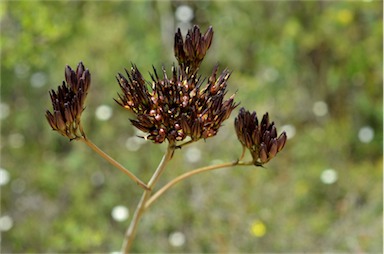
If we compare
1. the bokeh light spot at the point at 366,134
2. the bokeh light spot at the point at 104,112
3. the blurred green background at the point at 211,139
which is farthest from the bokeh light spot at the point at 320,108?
the bokeh light spot at the point at 104,112

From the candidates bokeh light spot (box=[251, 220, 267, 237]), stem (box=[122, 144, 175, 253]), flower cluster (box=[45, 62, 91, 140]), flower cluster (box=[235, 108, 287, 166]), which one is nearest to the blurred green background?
bokeh light spot (box=[251, 220, 267, 237])

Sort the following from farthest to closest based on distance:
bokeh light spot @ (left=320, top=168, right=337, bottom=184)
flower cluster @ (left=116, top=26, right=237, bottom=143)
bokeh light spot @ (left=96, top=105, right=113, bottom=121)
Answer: bokeh light spot @ (left=96, top=105, right=113, bottom=121)
bokeh light spot @ (left=320, top=168, right=337, bottom=184)
flower cluster @ (left=116, top=26, right=237, bottom=143)

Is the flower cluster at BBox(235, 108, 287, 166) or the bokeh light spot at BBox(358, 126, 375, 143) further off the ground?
the bokeh light spot at BBox(358, 126, 375, 143)

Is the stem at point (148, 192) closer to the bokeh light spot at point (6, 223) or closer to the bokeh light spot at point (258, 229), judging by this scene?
the bokeh light spot at point (258, 229)

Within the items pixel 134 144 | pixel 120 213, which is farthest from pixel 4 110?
pixel 120 213

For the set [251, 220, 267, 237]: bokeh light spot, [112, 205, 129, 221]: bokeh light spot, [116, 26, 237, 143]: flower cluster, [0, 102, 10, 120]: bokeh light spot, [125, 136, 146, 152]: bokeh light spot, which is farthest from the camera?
[0, 102, 10, 120]: bokeh light spot

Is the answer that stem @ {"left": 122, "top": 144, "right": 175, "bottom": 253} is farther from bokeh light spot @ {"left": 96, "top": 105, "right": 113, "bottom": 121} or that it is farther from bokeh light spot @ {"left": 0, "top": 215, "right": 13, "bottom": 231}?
bokeh light spot @ {"left": 96, "top": 105, "right": 113, "bottom": 121}

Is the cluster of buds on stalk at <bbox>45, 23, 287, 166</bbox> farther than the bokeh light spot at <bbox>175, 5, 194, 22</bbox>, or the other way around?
the bokeh light spot at <bbox>175, 5, 194, 22</bbox>

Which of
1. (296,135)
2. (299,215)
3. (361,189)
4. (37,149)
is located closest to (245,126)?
(299,215)

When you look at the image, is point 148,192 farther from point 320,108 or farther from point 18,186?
Answer: point 320,108
